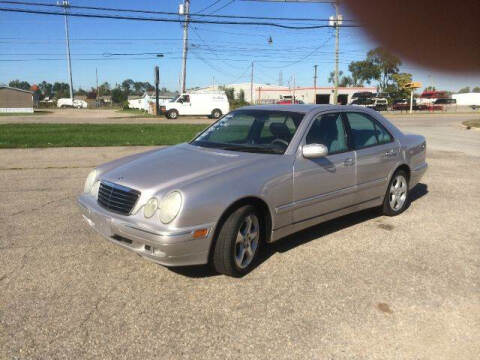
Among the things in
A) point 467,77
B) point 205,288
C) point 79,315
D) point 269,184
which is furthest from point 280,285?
point 467,77

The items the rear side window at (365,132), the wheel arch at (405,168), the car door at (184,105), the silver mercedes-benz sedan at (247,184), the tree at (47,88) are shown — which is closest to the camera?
the silver mercedes-benz sedan at (247,184)

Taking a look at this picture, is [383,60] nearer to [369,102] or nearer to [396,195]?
[396,195]

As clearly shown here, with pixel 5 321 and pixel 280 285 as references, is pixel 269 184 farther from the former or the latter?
pixel 5 321

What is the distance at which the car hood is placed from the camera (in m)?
3.55

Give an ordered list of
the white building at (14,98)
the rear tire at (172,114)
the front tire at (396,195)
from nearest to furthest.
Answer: the front tire at (396,195) < the rear tire at (172,114) < the white building at (14,98)

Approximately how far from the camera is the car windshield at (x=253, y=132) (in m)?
4.41

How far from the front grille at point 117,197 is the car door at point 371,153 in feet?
8.33

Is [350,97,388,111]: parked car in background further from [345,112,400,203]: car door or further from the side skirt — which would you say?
the side skirt

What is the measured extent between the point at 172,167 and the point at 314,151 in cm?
137

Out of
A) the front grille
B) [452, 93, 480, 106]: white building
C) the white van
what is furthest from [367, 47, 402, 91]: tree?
the white van

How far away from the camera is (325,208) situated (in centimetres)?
438

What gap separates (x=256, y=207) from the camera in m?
3.79

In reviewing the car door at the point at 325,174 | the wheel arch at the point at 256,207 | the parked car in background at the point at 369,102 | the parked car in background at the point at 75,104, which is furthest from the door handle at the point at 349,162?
the parked car in background at the point at 75,104

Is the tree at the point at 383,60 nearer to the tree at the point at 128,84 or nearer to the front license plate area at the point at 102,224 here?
the front license plate area at the point at 102,224
